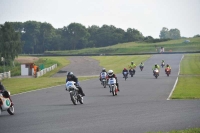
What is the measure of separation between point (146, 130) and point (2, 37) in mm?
76892

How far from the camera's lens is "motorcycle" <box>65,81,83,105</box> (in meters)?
19.9

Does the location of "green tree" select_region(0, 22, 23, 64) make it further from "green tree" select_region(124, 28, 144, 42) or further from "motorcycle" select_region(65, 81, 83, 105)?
"green tree" select_region(124, 28, 144, 42)

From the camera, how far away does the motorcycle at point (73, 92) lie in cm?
1988

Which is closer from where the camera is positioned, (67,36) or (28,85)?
(28,85)

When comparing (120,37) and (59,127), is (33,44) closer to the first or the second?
(120,37)

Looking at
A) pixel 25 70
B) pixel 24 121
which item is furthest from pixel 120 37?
pixel 24 121

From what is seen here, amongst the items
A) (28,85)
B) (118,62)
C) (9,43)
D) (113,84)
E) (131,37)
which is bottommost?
(28,85)

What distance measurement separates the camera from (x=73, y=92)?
66.0ft

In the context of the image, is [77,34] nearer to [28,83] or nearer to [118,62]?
[118,62]

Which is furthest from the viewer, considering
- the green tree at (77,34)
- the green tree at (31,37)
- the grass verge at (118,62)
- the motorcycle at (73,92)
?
the green tree at (77,34)

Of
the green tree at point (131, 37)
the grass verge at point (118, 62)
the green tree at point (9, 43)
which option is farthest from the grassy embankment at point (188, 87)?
the green tree at point (131, 37)

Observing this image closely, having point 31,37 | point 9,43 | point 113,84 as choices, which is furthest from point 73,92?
point 31,37

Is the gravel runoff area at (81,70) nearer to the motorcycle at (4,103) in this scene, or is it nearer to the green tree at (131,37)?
the motorcycle at (4,103)

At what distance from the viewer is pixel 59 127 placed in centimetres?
1243
